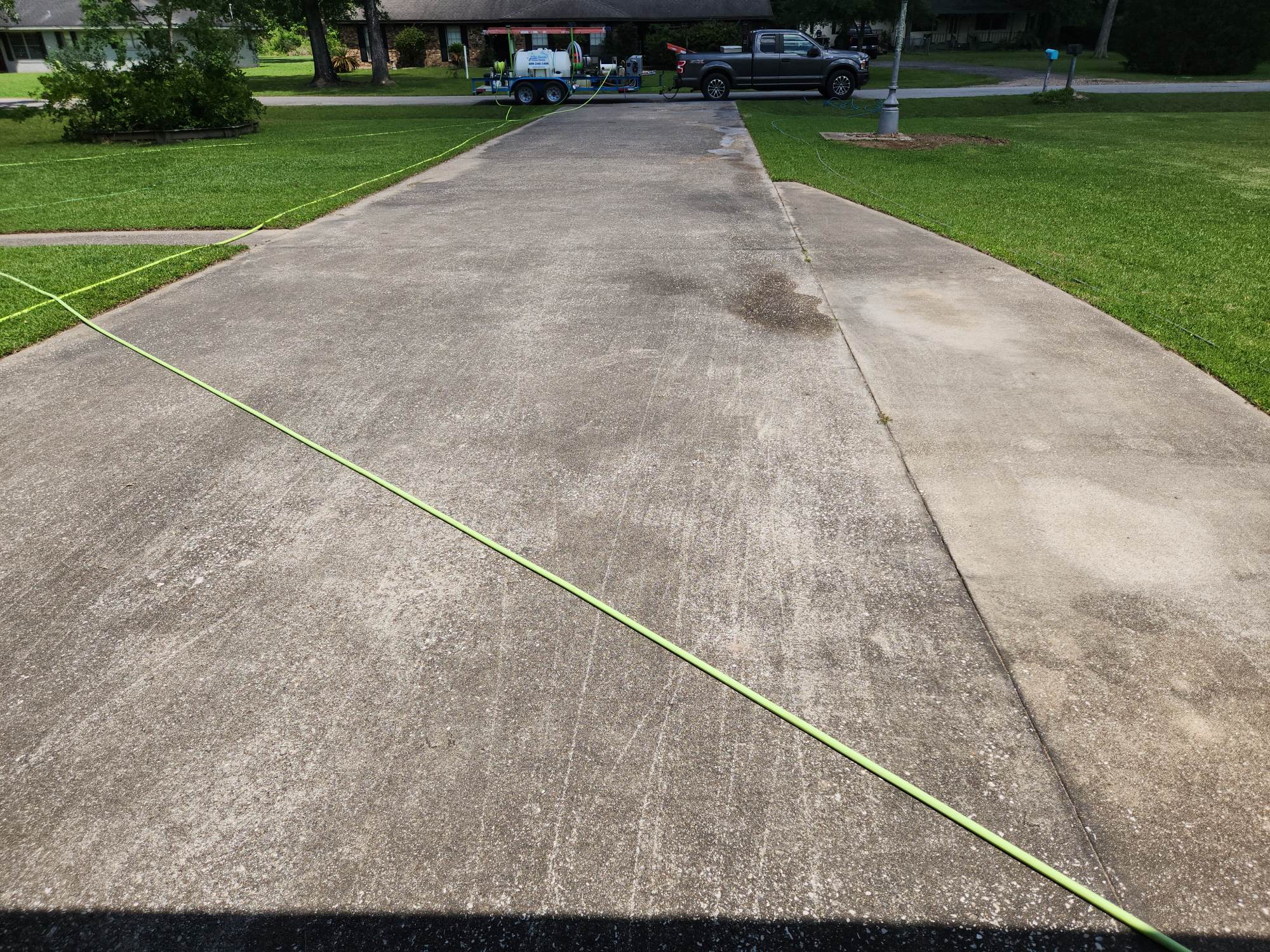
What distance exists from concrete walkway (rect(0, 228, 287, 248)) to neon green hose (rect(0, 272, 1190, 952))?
583 centimetres

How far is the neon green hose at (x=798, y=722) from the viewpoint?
2168 mm

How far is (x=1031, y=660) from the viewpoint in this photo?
3037mm

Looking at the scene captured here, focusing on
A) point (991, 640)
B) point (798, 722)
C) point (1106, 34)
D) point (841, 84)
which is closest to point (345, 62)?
point (841, 84)

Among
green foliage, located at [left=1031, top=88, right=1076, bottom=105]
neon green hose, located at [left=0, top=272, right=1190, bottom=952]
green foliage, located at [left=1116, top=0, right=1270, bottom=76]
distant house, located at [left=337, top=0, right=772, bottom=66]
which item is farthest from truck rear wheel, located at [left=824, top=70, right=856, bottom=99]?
neon green hose, located at [left=0, top=272, right=1190, bottom=952]

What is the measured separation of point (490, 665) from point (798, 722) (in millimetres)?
1133

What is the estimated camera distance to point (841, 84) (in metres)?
26.2

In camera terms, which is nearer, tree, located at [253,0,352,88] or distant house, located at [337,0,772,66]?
tree, located at [253,0,352,88]

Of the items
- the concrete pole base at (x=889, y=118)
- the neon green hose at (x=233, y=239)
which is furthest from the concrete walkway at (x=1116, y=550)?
the concrete pole base at (x=889, y=118)

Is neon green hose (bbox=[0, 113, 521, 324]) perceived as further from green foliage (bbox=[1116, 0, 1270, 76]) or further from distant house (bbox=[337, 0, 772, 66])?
green foliage (bbox=[1116, 0, 1270, 76])

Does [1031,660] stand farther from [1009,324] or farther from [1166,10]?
[1166,10]

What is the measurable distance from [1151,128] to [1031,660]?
21.5m

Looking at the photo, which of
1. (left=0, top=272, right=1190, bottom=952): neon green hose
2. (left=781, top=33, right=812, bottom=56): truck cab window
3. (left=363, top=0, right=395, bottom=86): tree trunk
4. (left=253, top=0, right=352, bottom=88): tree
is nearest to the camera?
(left=0, top=272, right=1190, bottom=952): neon green hose

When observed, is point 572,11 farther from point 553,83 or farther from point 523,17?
point 553,83

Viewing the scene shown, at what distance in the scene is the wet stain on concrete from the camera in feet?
21.7
